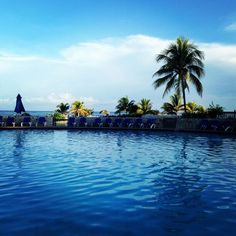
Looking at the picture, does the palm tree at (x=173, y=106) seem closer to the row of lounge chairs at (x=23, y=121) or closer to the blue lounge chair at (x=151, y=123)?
the blue lounge chair at (x=151, y=123)

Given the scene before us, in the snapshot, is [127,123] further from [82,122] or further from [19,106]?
[19,106]

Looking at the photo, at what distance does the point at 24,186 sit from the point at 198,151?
27.2ft

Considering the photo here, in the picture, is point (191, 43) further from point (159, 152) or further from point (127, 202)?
point (127, 202)

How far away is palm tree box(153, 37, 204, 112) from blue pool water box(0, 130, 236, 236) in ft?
60.7

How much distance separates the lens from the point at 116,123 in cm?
2725

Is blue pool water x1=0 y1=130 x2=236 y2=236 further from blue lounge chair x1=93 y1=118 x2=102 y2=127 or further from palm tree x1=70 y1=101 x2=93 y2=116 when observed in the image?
palm tree x1=70 y1=101 x2=93 y2=116

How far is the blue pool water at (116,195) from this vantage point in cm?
471

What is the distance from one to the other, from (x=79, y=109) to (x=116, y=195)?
122 feet

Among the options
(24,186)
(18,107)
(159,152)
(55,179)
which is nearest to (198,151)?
(159,152)

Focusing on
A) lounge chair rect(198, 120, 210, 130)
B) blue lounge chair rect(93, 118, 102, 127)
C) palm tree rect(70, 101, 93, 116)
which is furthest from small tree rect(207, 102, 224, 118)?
palm tree rect(70, 101, 93, 116)

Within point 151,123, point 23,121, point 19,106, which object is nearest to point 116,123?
point 151,123

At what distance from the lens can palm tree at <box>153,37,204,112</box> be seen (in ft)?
95.1

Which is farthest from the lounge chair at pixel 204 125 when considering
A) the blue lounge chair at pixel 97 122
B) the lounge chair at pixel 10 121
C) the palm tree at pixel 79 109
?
the palm tree at pixel 79 109

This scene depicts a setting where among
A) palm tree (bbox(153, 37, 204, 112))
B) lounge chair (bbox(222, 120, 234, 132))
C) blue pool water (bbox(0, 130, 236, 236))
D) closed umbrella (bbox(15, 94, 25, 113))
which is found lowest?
blue pool water (bbox(0, 130, 236, 236))
